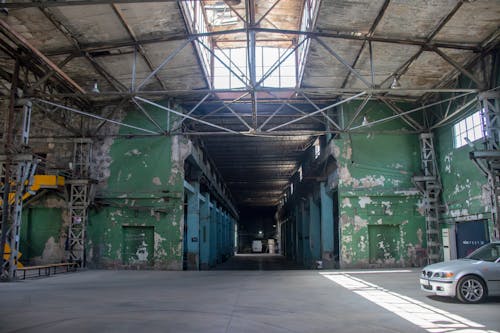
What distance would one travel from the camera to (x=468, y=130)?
16.7 metres

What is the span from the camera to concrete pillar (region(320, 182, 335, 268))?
21125mm

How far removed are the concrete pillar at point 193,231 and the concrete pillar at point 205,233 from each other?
139 inches

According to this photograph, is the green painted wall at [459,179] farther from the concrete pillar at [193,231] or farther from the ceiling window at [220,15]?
the concrete pillar at [193,231]

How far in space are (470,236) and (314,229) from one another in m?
11.9

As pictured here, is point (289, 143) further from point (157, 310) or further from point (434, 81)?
point (157, 310)

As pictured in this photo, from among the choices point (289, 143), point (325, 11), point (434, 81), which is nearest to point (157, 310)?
point (325, 11)

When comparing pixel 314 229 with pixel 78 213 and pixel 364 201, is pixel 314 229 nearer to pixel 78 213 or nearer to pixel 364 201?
pixel 364 201

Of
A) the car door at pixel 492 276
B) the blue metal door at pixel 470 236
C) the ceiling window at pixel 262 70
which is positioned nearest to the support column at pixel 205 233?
the ceiling window at pixel 262 70

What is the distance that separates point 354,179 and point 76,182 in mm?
12791

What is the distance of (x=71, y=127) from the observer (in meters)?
19.6

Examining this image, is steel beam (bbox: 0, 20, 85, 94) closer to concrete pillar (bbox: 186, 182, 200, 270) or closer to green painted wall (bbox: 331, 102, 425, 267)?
concrete pillar (bbox: 186, 182, 200, 270)

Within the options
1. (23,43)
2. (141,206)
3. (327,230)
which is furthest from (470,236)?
(23,43)

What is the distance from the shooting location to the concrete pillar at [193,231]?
21.0 meters

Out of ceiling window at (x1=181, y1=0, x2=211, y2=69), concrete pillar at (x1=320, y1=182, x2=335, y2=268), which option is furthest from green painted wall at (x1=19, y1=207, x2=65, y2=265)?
concrete pillar at (x1=320, y1=182, x2=335, y2=268)
